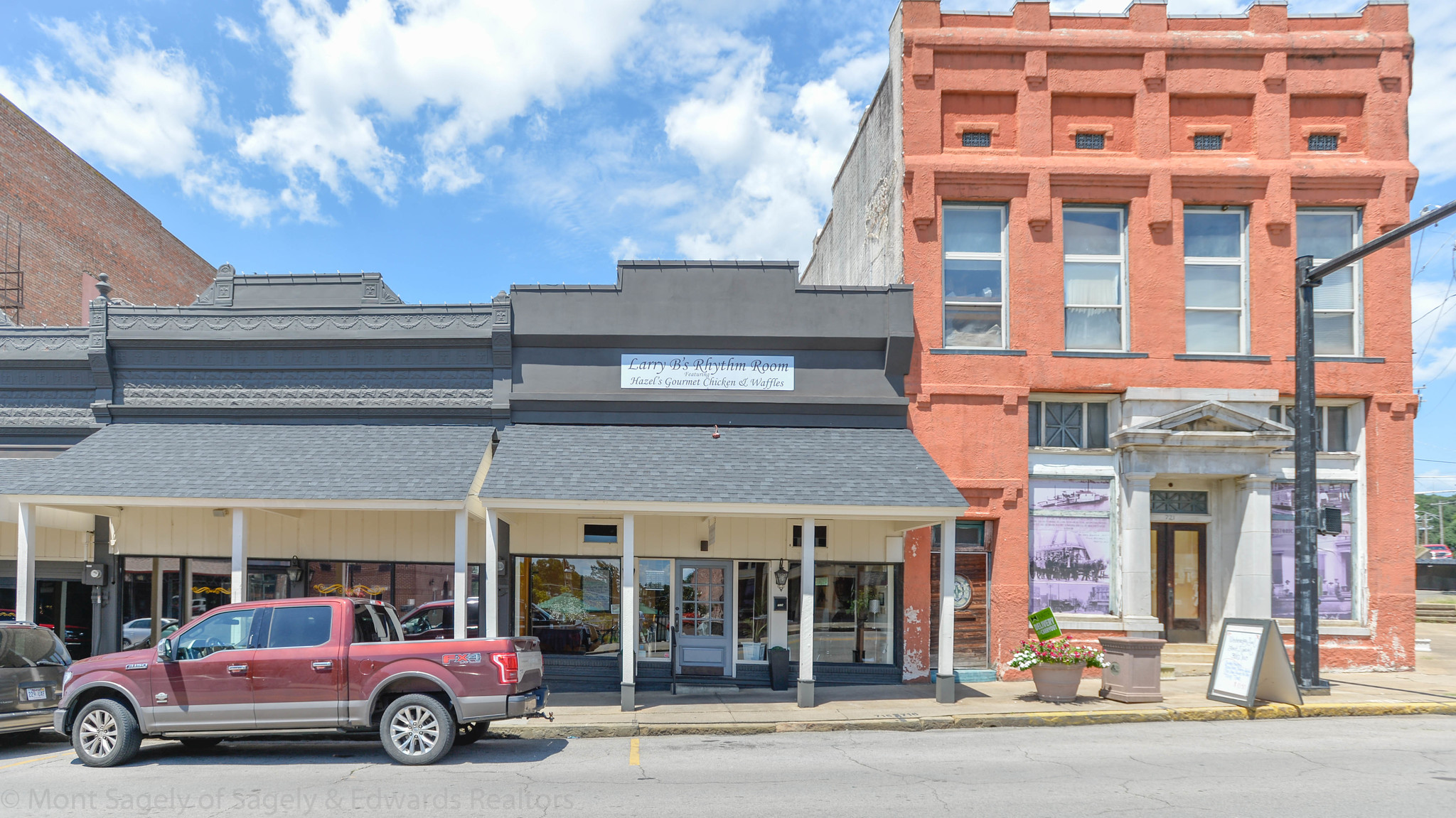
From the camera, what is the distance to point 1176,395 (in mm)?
15320

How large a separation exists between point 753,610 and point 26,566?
11.0m

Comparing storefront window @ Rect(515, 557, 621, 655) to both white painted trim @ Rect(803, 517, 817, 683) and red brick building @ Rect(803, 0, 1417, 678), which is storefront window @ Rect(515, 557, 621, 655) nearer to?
white painted trim @ Rect(803, 517, 817, 683)

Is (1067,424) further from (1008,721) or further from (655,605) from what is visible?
(655,605)

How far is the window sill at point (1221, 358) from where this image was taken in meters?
15.6

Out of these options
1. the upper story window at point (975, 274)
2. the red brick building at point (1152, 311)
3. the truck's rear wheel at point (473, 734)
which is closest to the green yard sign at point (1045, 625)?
the red brick building at point (1152, 311)

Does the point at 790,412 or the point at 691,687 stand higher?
the point at 790,412

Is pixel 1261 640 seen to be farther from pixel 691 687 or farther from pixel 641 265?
pixel 641 265

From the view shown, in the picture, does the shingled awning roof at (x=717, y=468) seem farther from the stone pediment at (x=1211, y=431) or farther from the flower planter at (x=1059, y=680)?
the stone pediment at (x=1211, y=431)

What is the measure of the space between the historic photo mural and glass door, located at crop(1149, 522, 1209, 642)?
1.22 m

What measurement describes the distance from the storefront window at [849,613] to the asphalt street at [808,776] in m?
3.55

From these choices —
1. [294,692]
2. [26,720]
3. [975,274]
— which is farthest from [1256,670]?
[26,720]

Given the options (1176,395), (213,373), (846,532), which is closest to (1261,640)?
(1176,395)

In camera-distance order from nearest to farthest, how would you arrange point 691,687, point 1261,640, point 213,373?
point 1261,640
point 691,687
point 213,373

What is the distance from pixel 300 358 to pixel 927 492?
1072 cm
